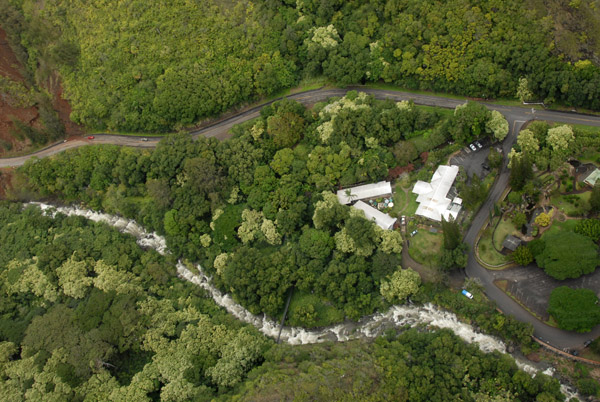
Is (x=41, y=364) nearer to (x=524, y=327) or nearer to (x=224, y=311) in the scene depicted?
(x=224, y=311)

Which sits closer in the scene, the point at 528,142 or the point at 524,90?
the point at 528,142

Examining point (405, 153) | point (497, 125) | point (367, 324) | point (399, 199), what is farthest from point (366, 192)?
point (497, 125)

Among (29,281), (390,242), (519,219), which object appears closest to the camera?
(519,219)

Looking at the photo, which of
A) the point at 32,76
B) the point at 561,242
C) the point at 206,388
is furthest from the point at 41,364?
the point at 561,242

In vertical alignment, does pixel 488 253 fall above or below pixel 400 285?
above

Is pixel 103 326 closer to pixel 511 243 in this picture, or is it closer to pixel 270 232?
pixel 270 232

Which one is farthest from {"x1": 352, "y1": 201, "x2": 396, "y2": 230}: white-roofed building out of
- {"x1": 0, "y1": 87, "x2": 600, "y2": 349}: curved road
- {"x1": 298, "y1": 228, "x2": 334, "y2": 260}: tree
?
{"x1": 0, "y1": 87, "x2": 600, "y2": 349}: curved road
